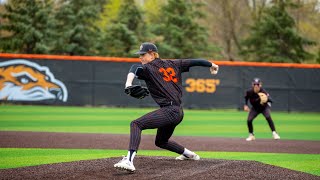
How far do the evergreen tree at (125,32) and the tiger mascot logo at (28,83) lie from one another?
9693 millimetres

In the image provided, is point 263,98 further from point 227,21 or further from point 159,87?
point 227,21

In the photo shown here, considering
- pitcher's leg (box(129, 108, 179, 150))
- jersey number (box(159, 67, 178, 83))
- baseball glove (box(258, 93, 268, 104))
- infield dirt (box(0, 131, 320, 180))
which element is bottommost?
infield dirt (box(0, 131, 320, 180))

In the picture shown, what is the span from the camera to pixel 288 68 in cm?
2664

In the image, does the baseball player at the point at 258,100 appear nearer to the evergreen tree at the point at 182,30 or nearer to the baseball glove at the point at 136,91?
the baseball glove at the point at 136,91

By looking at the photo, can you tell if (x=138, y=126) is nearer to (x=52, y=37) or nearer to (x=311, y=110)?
(x=311, y=110)

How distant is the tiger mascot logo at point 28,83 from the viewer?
24609 millimetres

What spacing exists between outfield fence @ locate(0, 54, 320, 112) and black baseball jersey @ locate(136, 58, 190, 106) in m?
16.8

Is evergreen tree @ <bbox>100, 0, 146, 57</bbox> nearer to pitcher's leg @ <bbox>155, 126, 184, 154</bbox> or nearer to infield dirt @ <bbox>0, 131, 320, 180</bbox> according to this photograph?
infield dirt @ <bbox>0, 131, 320, 180</bbox>

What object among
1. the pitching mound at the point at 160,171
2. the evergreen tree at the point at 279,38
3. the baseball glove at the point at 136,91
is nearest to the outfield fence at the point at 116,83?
the evergreen tree at the point at 279,38

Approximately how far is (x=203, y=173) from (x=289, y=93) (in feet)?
65.1

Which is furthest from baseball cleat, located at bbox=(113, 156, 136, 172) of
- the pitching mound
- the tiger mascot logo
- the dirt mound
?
the tiger mascot logo

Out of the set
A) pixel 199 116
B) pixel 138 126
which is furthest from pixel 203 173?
pixel 199 116

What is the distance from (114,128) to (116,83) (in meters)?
9.38

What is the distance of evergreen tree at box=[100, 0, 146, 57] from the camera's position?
34.7 m
